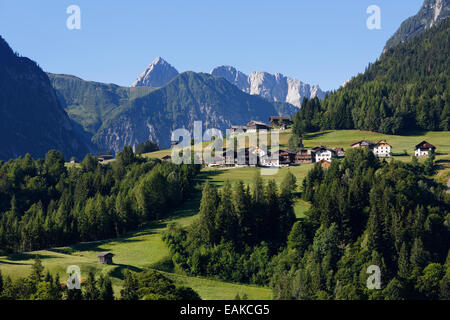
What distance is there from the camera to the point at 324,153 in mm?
143000

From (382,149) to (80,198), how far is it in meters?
87.1

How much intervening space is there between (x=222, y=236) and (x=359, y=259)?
2482 centimetres

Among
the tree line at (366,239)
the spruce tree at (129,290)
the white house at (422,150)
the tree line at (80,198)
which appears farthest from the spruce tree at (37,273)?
the white house at (422,150)

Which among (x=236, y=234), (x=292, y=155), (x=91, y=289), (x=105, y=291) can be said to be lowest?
(x=105, y=291)

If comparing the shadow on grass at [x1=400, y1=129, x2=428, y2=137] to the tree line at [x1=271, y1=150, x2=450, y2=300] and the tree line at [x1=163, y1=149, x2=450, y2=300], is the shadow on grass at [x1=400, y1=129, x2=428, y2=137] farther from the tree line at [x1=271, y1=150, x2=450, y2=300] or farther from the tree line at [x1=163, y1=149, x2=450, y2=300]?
the tree line at [x1=163, y1=149, x2=450, y2=300]

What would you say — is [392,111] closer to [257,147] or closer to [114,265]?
[257,147]

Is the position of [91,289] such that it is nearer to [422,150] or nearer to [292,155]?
[292,155]

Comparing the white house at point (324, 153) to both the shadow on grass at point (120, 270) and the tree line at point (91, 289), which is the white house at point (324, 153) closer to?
the shadow on grass at point (120, 270)

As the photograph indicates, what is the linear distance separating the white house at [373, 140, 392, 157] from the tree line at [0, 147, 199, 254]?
54.5m

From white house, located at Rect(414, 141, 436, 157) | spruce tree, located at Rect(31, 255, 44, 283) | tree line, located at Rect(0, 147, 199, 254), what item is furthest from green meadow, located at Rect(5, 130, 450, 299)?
tree line, located at Rect(0, 147, 199, 254)

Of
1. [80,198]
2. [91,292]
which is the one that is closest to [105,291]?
[91,292]

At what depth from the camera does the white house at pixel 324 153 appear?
142 m

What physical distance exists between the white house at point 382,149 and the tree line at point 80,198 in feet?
179
